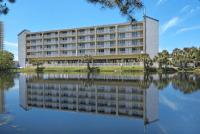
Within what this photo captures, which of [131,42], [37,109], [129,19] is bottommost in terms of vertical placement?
[37,109]

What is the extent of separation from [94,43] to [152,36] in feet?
80.9

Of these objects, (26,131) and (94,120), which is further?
(94,120)

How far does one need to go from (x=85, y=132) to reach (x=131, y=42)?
99.8 m

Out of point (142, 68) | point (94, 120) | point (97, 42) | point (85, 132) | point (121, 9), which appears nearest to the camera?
point (121, 9)

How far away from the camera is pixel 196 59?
117m

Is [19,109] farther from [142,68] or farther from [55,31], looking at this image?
[55,31]

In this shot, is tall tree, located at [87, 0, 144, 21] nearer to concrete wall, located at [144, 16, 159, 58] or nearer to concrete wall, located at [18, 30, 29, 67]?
concrete wall, located at [144, 16, 159, 58]

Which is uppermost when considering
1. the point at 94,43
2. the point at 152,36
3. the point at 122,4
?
the point at 152,36

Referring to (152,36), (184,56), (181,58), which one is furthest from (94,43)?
(184,56)

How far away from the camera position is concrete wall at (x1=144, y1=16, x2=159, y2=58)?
362 ft

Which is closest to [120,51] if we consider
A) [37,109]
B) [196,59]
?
[196,59]

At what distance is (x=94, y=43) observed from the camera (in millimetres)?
122188

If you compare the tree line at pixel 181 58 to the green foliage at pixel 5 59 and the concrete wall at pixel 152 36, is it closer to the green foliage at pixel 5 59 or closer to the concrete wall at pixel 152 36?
the concrete wall at pixel 152 36

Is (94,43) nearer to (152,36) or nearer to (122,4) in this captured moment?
(152,36)
